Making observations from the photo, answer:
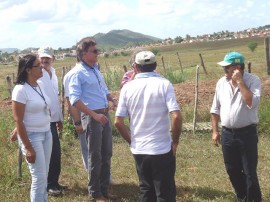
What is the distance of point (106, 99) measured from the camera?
472 cm

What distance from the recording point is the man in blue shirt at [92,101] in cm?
443

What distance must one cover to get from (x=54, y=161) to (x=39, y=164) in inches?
49.7

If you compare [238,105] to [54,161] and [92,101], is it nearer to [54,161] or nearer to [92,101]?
[92,101]

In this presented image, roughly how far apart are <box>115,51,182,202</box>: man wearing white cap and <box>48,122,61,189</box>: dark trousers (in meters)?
1.76

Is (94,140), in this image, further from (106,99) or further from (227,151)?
(227,151)

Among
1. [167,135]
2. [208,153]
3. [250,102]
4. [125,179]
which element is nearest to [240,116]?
[250,102]

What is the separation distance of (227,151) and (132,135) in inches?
47.3

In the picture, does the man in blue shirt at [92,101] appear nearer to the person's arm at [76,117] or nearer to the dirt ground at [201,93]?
the person's arm at [76,117]

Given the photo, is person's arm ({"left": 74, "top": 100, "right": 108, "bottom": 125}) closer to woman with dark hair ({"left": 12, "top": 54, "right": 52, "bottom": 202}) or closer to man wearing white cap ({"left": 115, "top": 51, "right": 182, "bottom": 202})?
woman with dark hair ({"left": 12, "top": 54, "right": 52, "bottom": 202})

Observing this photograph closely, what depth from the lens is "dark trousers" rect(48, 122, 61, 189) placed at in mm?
5094

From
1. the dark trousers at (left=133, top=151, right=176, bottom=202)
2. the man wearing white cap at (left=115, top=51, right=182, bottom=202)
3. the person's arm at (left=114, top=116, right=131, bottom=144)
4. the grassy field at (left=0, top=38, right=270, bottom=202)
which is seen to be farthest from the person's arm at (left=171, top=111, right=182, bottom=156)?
the grassy field at (left=0, top=38, right=270, bottom=202)

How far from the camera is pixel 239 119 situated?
4.07 metres

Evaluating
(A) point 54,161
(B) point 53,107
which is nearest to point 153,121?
(B) point 53,107

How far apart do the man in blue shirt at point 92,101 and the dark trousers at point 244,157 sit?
133cm
